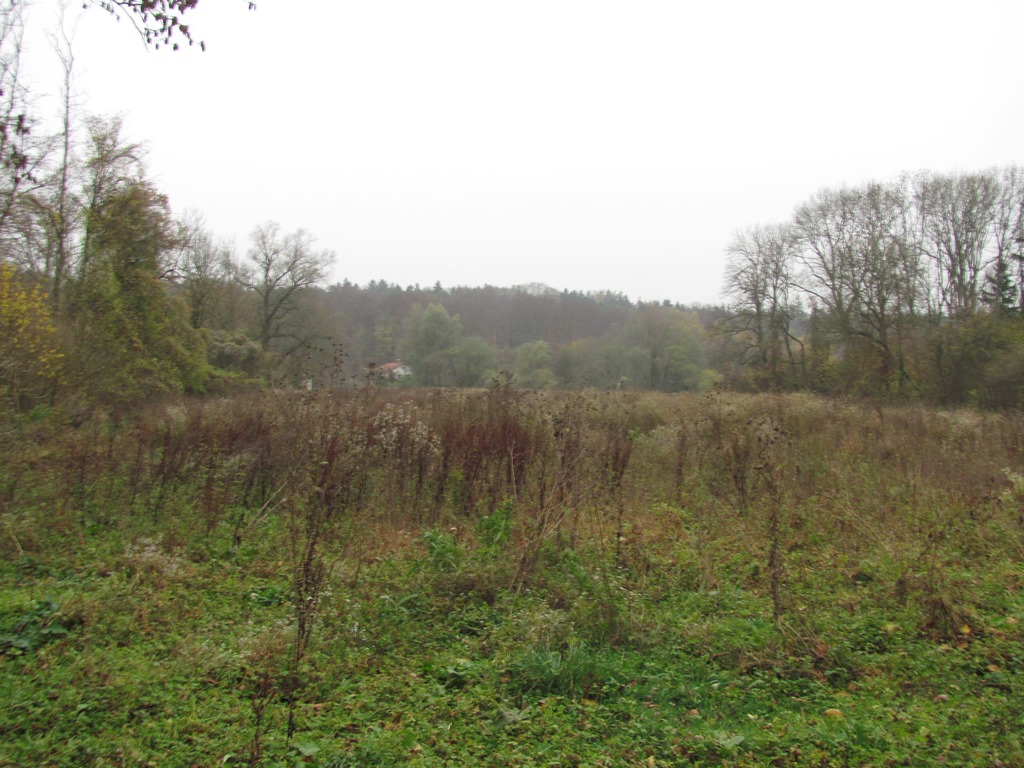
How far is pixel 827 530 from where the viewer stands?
7594 mm

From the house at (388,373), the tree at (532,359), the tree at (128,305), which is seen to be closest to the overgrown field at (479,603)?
the house at (388,373)

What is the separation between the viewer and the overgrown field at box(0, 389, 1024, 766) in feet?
11.1

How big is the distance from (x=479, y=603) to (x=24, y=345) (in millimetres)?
10555

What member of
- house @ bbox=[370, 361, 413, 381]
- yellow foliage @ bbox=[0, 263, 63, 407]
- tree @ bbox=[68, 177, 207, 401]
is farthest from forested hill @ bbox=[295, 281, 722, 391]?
yellow foliage @ bbox=[0, 263, 63, 407]

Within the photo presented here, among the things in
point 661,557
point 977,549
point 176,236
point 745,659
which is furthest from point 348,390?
point 176,236

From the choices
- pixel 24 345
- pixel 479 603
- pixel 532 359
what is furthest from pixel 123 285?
pixel 532 359

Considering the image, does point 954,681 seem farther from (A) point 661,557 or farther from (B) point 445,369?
(B) point 445,369

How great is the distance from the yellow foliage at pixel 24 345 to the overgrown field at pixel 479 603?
3.90 feet

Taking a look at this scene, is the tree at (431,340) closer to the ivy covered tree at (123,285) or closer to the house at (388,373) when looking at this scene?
the house at (388,373)

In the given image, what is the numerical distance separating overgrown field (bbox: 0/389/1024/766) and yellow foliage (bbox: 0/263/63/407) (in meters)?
1.19

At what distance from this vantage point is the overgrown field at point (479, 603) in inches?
133

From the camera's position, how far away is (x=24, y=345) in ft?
36.1

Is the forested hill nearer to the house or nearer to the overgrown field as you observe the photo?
the house

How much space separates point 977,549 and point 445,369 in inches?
1333
